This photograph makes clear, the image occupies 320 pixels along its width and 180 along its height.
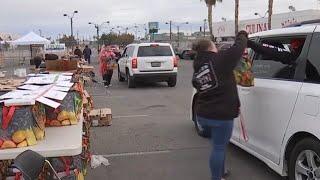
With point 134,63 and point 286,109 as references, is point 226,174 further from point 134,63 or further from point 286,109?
point 134,63

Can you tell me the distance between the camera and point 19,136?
13.0 ft

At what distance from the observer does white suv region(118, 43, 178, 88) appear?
19.2 metres

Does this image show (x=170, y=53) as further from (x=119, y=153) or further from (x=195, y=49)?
(x=195, y=49)

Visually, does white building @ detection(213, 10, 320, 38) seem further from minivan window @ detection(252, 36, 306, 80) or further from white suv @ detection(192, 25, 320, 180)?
white suv @ detection(192, 25, 320, 180)

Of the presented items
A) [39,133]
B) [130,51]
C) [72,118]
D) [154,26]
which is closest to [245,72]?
[72,118]

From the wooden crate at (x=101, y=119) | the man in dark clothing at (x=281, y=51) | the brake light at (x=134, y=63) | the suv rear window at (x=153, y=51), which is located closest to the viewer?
the man in dark clothing at (x=281, y=51)

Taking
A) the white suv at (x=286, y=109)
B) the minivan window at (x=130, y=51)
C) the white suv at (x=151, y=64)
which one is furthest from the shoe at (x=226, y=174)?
the minivan window at (x=130, y=51)

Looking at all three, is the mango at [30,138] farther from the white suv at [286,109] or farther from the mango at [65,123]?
the white suv at [286,109]

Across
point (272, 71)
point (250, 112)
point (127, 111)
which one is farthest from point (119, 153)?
point (127, 111)

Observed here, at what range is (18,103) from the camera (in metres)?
4.02

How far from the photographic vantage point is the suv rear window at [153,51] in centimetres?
1955

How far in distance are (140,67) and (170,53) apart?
136 cm

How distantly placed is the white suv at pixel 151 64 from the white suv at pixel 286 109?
1250 cm

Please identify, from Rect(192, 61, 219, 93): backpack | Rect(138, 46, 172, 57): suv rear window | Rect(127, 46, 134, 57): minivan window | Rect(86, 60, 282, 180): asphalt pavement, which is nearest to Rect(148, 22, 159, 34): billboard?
Rect(127, 46, 134, 57): minivan window
